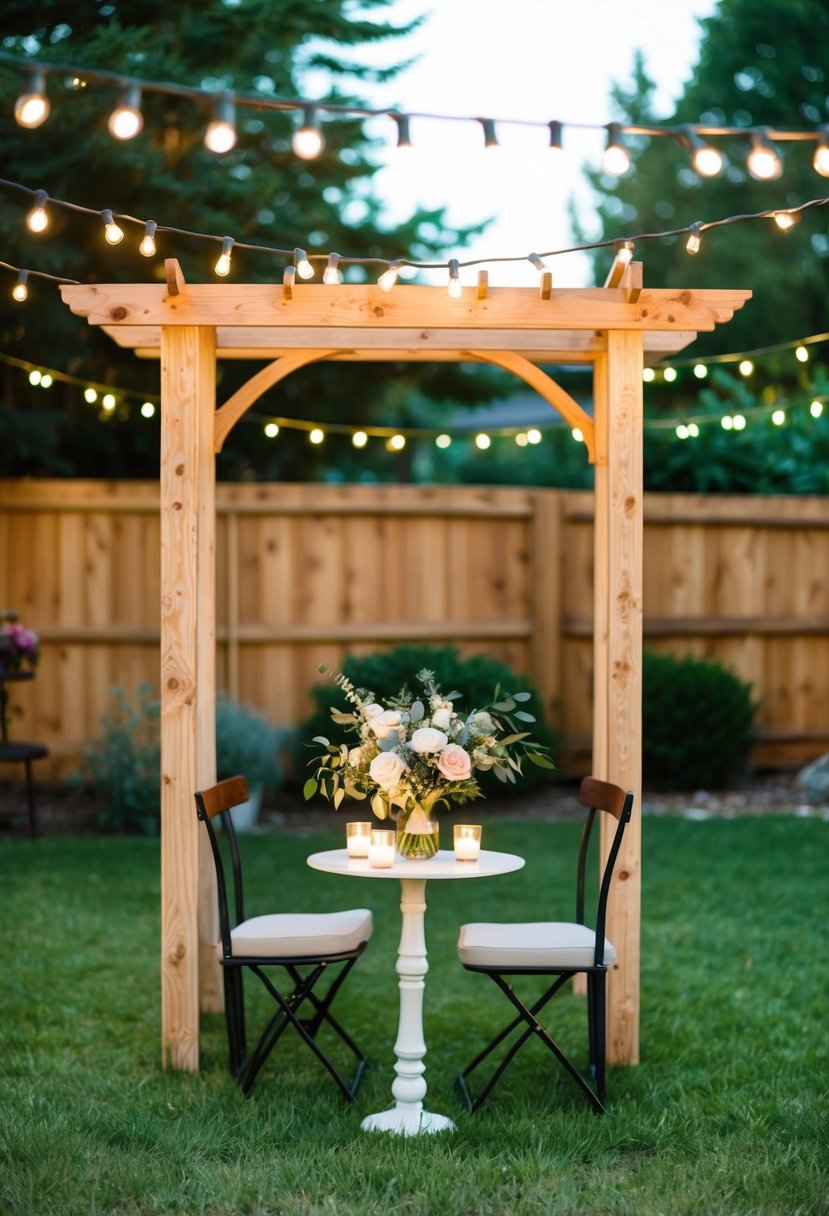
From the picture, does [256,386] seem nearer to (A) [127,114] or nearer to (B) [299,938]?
(B) [299,938]

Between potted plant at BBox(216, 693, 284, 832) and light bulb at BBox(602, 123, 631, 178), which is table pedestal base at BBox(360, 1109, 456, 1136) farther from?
potted plant at BBox(216, 693, 284, 832)

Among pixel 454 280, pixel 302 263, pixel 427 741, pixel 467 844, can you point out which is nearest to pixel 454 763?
pixel 427 741

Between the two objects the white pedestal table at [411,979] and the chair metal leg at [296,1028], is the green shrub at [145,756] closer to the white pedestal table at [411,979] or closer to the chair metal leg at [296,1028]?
the chair metal leg at [296,1028]

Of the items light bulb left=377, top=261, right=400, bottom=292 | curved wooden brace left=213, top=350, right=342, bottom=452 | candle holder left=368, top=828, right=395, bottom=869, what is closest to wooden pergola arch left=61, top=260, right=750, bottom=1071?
light bulb left=377, top=261, right=400, bottom=292

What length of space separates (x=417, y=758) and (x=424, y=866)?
0.34 metres

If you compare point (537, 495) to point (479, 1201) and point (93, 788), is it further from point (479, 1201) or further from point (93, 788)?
point (479, 1201)

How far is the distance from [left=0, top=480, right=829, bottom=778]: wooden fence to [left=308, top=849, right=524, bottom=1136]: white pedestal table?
4689 millimetres

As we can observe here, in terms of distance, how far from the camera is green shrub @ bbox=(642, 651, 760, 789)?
348 inches

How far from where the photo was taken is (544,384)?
482 cm

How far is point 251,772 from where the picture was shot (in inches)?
316

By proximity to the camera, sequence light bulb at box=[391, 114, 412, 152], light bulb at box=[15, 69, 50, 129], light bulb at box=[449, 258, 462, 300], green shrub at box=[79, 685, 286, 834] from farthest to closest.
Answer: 1. green shrub at box=[79, 685, 286, 834]
2. light bulb at box=[449, 258, 462, 300]
3. light bulb at box=[391, 114, 412, 152]
4. light bulb at box=[15, 69, 50, 129]

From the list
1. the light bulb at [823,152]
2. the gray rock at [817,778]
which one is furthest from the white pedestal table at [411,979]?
the gray rock at [817,778]

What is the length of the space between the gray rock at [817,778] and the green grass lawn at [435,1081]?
7.09 feet

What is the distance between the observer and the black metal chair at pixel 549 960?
13.1 ft
